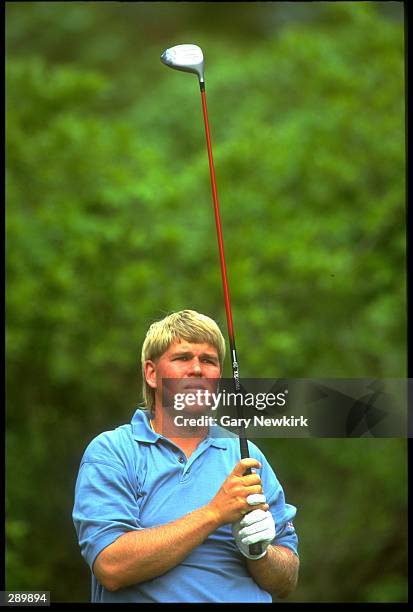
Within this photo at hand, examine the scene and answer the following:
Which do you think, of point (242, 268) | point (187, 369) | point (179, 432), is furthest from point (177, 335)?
point (242, 268)

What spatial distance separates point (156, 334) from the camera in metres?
2.03

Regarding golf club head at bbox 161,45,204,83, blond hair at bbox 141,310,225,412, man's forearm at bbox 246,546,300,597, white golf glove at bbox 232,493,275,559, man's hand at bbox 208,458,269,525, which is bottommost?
man's forearm at bbox 246,546,300,597

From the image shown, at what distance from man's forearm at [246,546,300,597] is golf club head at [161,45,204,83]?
106 cm

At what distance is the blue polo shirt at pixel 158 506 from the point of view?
184 cm

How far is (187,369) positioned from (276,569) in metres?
0.44

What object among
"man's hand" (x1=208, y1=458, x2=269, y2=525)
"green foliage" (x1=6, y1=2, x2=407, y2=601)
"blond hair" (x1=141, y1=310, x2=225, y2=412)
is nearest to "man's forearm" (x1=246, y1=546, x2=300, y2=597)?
"man's hand" (x1=208, y1=458, x2=269, y2=525)

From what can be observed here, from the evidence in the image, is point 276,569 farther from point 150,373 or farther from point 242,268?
point 242,268

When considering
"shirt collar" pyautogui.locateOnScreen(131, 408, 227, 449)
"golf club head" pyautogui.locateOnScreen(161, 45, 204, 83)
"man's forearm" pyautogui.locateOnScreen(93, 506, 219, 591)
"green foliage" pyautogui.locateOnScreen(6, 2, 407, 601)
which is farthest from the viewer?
"green foliage" pyautogui.locateOnScreen(6, 2, 407, 601)

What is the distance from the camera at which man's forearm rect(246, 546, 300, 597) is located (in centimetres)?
188

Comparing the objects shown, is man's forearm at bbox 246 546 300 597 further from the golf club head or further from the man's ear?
the golf club head

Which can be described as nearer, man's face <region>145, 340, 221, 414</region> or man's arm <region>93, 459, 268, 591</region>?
man's arm <region>93, 459, 268, 591</region>

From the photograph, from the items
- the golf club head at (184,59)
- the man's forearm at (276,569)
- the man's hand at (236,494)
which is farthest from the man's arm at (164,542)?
the golf club head at (184,59)

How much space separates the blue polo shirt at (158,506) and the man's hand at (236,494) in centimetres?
7
